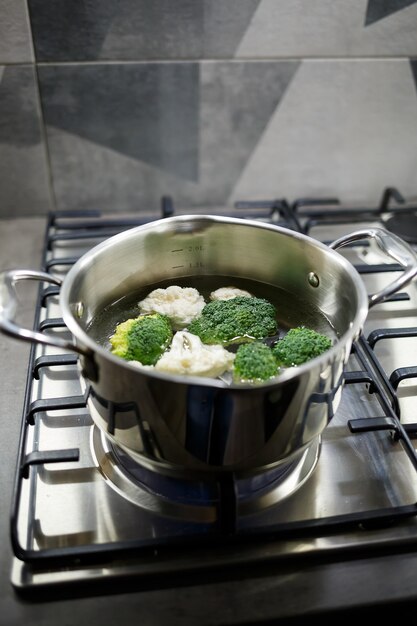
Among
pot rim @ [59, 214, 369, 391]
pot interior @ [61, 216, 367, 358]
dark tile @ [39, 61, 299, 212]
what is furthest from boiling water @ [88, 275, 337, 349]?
dark tile @ [39, 61, 299, 212]

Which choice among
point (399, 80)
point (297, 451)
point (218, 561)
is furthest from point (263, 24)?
point (218, 561)

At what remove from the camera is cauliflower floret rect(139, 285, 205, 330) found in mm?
834

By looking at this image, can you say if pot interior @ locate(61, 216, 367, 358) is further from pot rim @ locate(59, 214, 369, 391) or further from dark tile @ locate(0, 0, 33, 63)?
dark tile @ locate(0, 0, 33, 63)

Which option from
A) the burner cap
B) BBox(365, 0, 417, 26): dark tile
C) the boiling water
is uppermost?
BBox(365, 0, 417, 26): dark tile

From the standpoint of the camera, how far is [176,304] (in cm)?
84

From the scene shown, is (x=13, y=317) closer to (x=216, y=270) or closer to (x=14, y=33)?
(x=216, y=270)

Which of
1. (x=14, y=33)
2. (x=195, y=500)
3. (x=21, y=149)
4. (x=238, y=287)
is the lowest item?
(x=195, y=500)

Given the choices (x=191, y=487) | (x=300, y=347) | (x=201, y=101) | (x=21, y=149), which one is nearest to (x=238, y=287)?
(x=300, y=347)

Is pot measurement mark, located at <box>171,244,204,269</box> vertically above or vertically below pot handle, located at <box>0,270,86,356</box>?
below

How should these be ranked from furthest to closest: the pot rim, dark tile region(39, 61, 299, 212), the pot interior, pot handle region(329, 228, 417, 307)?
dark tile region(39, 61, 299, 212) < the pot interior < pot handle region(329, 228, 417, 307) < the pot rim

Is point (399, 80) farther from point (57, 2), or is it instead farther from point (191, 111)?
point (57, 2)

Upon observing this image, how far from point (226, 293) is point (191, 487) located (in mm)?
302

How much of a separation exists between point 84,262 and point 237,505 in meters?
0.35

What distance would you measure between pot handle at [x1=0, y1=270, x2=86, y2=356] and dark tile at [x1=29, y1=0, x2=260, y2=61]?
0.57m
